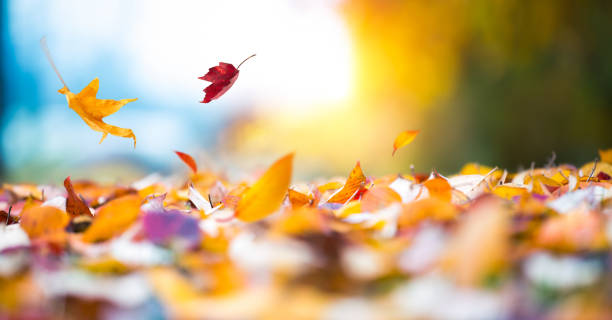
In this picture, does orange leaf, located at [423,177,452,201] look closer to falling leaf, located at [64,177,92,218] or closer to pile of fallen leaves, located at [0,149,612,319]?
pile of fallen leaves, located at [0,149,612,319]

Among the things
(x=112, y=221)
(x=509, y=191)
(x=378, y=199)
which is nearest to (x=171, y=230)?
(x=112, y=221)

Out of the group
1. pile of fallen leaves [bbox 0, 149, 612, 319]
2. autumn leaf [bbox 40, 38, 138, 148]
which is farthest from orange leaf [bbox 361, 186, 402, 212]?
autumn leaf [bbox 40, 38, 138, 148]

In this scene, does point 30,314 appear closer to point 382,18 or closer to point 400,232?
point 400,232

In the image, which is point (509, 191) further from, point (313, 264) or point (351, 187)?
point (313, 264)

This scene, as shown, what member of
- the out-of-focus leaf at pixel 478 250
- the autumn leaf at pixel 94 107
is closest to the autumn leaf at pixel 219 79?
the autumn leaf at pixel 94 107

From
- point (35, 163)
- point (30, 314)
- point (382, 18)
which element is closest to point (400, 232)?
point (30, 314)
